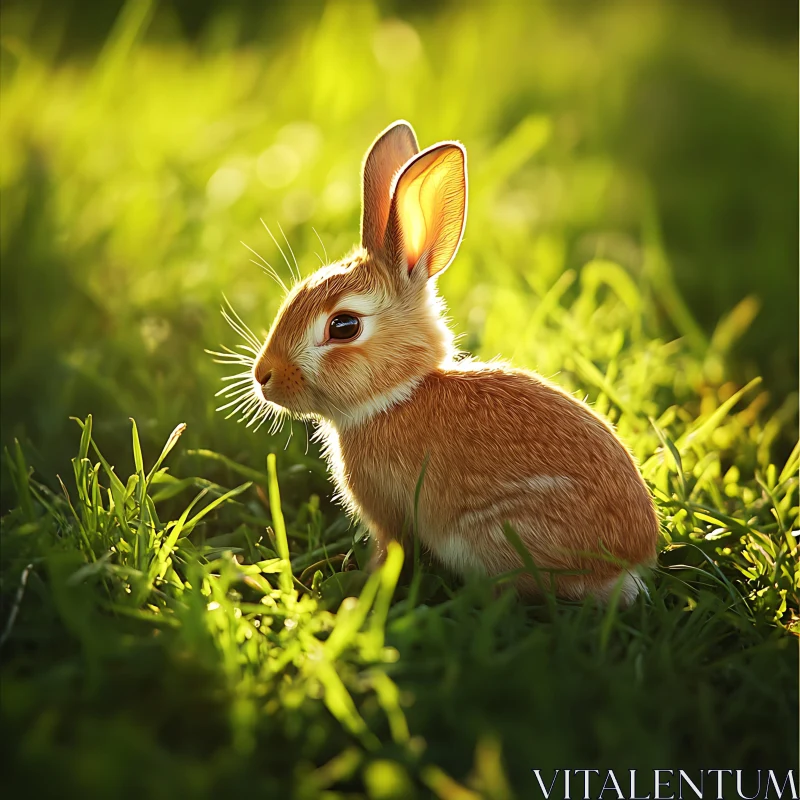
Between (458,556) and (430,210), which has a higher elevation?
(430,210)

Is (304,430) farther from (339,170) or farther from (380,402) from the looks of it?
(339,170)

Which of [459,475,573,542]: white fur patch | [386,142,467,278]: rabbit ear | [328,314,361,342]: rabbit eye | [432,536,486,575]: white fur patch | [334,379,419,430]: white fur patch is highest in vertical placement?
[386,142,467,278]: rabbit ear

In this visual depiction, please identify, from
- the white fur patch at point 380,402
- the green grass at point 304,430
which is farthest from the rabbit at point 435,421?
the green grass at point 304,430

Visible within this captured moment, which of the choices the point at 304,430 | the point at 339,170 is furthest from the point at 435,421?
the point at 339,170

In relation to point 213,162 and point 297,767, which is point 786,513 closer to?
point 297,767

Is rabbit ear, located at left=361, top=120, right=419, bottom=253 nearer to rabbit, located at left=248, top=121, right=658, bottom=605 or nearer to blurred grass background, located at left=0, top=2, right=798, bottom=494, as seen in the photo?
rabbit, located at left=248, top=121, right=658, bottom=605

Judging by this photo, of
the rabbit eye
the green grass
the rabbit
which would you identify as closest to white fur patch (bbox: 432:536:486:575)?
the rabbit

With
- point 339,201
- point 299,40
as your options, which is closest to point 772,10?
point 299,40
